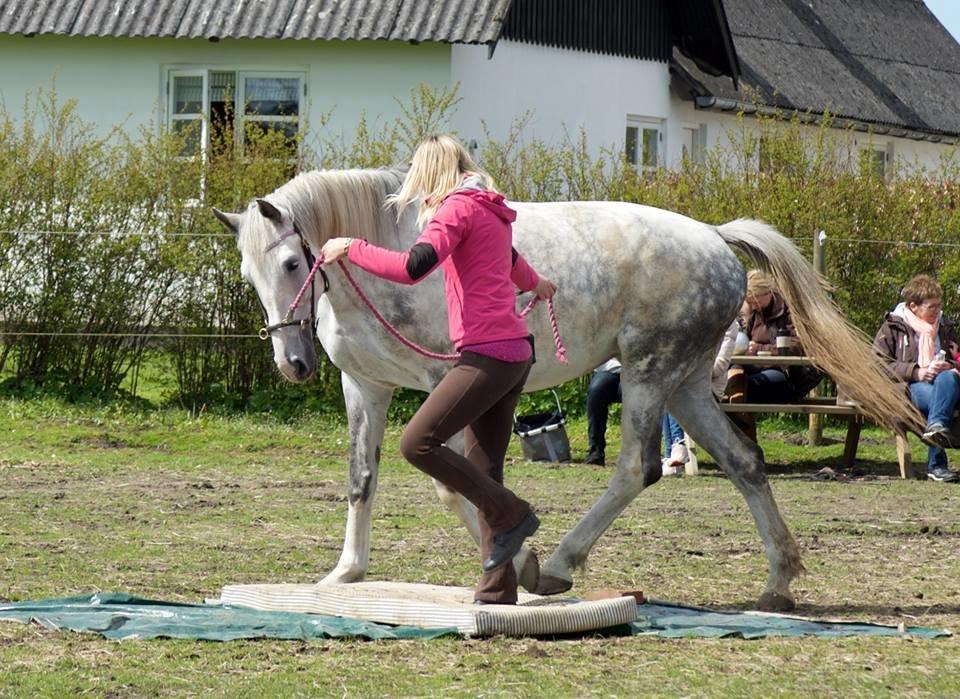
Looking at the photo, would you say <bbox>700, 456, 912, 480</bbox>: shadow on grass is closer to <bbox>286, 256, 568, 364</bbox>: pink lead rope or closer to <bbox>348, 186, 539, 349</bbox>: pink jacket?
<bbox>286, 256, 568, 364</bbox>: pink lead rope

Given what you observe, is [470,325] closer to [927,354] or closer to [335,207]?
[335,207]

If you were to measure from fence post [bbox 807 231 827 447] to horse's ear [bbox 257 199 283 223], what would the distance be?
8.29 m

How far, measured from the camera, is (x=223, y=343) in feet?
51.0

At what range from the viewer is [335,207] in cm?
767

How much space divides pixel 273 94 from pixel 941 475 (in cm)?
1222

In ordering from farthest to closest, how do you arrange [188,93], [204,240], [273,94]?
[188,93]
[273,94]
[204,240]

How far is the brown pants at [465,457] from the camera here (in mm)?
6742

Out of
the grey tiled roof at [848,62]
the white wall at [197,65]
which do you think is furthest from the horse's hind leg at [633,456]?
the grey tiled roof at [848,62]

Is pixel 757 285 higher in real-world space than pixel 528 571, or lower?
higher

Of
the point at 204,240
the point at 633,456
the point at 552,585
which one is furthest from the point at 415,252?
the point at 204,240

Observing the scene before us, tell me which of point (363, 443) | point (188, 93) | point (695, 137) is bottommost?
point (363, 443)

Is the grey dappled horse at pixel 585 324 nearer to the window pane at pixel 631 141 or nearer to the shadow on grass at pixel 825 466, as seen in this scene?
the shadow on grass at pixel 825 466

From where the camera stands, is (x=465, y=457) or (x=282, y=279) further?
(x=282, y=279)

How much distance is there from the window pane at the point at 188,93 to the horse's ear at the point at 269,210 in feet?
53.1
